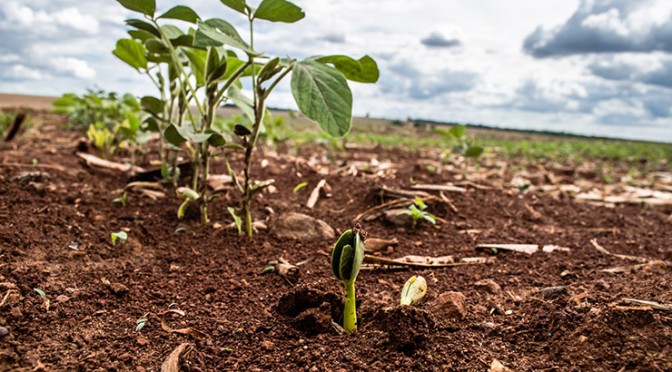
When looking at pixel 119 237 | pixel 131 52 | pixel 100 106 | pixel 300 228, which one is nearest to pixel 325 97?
pixel 300 228

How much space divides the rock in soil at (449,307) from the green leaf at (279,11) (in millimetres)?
1068

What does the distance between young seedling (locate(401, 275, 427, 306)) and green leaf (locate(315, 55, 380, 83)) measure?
0.77m

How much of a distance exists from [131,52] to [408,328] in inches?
80.9

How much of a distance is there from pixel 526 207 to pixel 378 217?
1172 mm

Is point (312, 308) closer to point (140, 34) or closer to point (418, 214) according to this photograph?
point (418, 214)

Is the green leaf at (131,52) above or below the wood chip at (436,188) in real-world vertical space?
above

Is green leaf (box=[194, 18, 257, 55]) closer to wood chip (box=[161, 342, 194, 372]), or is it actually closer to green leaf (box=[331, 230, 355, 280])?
green leaf (box=[331, 230, 355, 280])

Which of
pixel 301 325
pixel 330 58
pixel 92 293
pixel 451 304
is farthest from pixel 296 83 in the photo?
pixel 92 293

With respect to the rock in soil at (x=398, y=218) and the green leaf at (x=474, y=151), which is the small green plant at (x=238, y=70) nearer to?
the rock in soil at (x=398, y=218)

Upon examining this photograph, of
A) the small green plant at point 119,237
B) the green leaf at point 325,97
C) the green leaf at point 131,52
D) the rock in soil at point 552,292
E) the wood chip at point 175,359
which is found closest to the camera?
the wood chip at point 175,359

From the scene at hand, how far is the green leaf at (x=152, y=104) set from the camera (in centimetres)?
246

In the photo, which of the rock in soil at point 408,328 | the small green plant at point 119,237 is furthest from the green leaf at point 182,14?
the rock in soil at point 408,328

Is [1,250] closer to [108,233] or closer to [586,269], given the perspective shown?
[108,233]

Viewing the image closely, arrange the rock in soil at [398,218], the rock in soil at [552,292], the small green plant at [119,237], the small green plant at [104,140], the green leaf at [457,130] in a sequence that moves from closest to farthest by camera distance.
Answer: the rock in soil at [552,292]
the small green plant at [119,237]
the rock in soil at [398,218]
the small green plant at [104,140]
the green leaf at [457,130]
